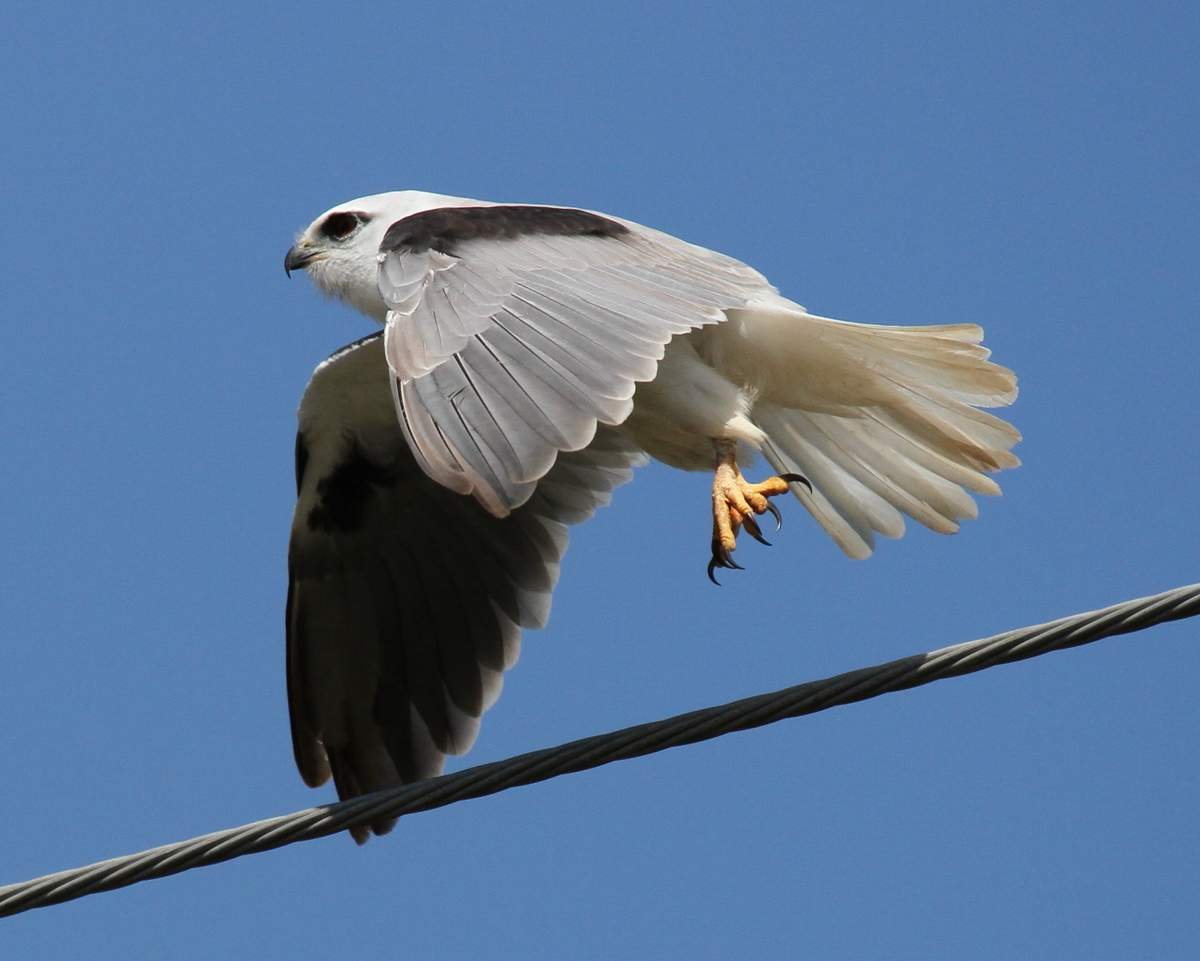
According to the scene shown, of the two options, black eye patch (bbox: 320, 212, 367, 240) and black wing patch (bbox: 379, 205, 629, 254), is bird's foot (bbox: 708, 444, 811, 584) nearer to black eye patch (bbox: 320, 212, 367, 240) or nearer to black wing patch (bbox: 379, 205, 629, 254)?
black wing patch (bbox: 379, 205, 629, 254)

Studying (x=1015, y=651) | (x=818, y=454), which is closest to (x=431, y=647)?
(x=818, y=454)

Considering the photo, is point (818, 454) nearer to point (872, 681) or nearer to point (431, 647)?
point (431, 647)

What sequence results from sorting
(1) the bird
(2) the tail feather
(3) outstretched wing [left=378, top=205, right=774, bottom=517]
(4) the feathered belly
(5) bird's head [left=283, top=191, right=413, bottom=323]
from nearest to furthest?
(3) outstretched wing [left=378, top=205, right=774, bottom=517]
(1) the bird
(4) the feathered belly
(2) the tail feather
(5) bird's head [left=283, top=191, right=413, bottom=323]

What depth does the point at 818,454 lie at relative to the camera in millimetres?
5652

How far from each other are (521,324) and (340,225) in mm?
1693

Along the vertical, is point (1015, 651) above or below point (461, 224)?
below

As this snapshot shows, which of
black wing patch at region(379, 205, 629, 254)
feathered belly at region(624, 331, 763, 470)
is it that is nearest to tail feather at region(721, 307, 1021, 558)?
feathered belly at region(624, 331, 763, 470)

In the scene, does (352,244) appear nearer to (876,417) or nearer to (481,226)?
(481,226)

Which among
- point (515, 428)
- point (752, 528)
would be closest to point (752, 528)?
point (752, 528)

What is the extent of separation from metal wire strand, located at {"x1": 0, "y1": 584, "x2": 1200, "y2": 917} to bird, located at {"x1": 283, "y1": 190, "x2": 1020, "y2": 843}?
56 centimetres

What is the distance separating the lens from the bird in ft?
13.9

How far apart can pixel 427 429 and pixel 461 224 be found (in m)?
1.12

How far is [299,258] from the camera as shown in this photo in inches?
233

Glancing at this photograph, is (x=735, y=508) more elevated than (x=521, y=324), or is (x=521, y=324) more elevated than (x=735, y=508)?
(x=521, y=324)
